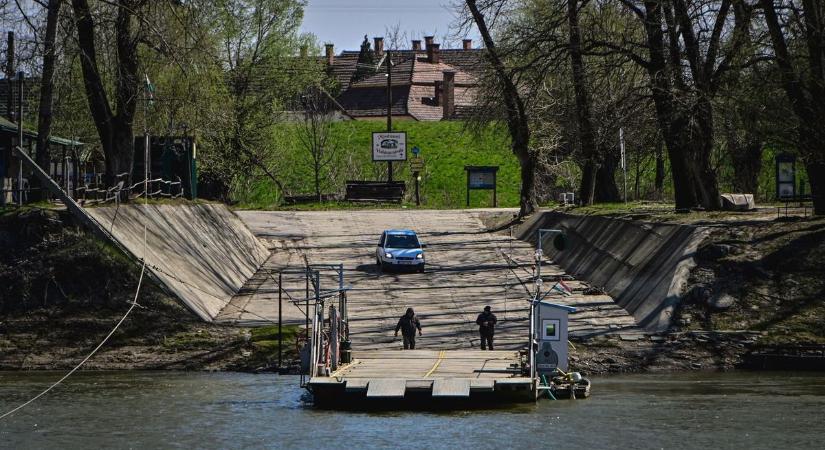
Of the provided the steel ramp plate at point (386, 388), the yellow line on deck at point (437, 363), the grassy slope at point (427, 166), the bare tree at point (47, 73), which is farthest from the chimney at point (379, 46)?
the steel ramp plate at point (386, 388)

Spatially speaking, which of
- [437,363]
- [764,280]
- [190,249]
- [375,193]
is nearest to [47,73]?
[190,249]

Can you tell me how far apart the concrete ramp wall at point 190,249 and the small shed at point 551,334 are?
12.0 m

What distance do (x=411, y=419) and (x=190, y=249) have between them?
2001 cm

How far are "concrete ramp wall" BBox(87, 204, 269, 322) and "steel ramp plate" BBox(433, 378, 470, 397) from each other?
1264 cm

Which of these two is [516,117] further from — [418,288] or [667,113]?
[418,288]

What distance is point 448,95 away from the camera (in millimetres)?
120812

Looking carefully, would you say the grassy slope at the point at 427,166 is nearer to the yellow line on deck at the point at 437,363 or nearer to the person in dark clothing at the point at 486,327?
the person in dark clothing at the point at 486,327

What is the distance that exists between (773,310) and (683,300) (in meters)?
2.67

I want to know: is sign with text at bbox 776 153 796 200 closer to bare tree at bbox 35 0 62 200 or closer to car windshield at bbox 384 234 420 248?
car windshield at bbox 384 234 420 248

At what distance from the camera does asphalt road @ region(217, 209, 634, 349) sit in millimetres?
42844

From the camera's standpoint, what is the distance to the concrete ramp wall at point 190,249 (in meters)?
43.3

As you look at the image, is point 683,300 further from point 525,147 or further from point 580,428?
point 525,147

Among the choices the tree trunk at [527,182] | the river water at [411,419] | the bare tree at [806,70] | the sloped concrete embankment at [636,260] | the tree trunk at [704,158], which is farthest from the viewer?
the tree trunk at [527,182]

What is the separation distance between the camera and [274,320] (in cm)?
4381
